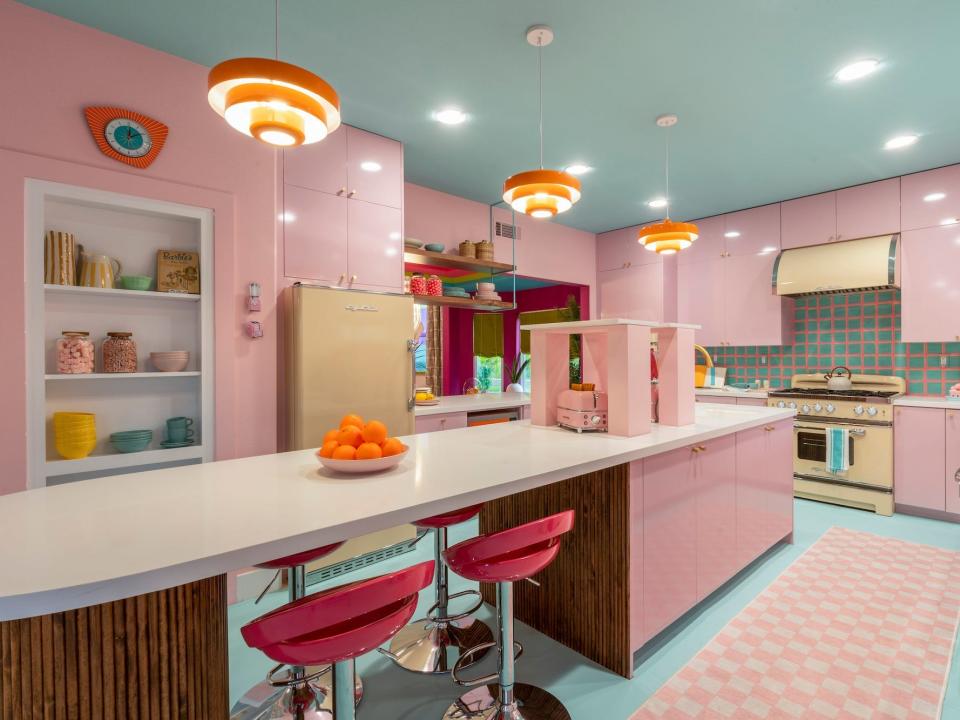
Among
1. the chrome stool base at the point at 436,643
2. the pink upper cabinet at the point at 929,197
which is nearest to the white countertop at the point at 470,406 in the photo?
the chrome stool base at the point at 436,643

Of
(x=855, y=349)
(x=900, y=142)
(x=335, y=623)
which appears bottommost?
(x=335, y=623)

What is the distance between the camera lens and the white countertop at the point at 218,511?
85cm

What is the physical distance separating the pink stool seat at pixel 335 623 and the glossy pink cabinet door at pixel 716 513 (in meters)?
1.63

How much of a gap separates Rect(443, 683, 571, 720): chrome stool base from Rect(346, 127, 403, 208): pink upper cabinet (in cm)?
292

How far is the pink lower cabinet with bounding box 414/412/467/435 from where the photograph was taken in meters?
3.51

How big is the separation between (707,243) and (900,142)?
1.89 m

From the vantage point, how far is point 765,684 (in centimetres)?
190

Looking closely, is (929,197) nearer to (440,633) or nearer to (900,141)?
(900,141)

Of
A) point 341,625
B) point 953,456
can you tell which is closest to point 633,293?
point 953,456

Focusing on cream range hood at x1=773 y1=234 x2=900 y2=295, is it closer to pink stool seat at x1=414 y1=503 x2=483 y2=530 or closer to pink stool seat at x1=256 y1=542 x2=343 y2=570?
pink stool seat at x1=414 y1=503 x2=483 y2=530

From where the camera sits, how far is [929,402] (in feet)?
12.4

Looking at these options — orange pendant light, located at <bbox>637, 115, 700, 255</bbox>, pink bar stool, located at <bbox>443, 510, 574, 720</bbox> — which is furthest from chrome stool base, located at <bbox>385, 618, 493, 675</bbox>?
orange pendant light, located at <bbox>637, 115, 700, 255</bbox>

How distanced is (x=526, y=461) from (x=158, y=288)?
2.11 metres

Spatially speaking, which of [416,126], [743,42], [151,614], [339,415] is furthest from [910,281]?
[151,614]
